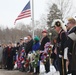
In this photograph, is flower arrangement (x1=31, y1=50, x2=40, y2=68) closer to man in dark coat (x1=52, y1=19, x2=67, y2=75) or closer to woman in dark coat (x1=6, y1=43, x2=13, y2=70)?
man in dark coat (x1=52, y1=19, x2=67, y2=75)

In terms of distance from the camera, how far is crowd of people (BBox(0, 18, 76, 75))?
7.62 m

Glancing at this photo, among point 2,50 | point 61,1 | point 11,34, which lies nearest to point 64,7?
point 61,1

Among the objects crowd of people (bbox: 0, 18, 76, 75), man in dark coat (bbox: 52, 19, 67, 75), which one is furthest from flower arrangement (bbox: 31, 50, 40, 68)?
man in dark coat (bbox: 52, 19, 67, 75)

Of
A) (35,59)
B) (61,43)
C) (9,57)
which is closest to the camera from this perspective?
(61,43)

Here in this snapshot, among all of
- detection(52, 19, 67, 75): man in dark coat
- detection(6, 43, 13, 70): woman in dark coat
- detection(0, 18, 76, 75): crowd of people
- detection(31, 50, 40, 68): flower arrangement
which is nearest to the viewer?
detection(0, 18, 76, 75): crowd of people

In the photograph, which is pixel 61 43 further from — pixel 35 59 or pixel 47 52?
pixel 35 59

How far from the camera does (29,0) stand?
58.1 feet

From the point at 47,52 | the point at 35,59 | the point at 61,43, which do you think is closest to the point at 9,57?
the point at 35,59

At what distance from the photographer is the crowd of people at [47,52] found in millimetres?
7617

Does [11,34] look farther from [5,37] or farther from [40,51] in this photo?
[40,51]

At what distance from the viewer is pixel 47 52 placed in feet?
40.4

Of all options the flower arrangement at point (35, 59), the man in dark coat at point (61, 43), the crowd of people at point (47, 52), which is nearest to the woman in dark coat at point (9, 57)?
the crowd of people at point (47, 52)

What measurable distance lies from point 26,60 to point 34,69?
942 millimetres

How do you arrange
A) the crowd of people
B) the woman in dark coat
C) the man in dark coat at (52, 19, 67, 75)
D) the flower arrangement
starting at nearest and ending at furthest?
1. the crowd of people
2. the man in dark coat at (52, 19, 67, 75)
3. the flower arrangement
4. the woman in dark coat
